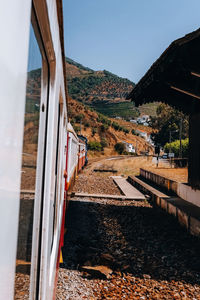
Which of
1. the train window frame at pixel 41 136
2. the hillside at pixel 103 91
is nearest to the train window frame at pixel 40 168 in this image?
the train window frame at pixel 41 136

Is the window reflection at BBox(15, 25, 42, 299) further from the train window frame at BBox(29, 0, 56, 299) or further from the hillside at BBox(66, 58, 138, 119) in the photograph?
the hillside at BBox(66, 58, 138, 119)

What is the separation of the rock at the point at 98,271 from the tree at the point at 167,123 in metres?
40.5

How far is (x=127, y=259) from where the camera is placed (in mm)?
4688

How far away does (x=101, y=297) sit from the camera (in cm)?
344

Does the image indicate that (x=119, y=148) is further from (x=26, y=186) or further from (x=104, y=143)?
(x=26, y=186)

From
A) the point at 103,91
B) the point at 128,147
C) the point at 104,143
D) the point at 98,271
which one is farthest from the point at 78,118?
the point at 98,271

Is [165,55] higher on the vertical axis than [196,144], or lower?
higher

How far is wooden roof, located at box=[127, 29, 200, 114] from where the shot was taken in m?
5.25

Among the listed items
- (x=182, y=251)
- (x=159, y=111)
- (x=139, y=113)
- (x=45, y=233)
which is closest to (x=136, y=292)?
(x=182, y=251)

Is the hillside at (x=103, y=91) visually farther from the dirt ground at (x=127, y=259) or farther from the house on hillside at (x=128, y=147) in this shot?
the dirt ground at (x=127, y=259)

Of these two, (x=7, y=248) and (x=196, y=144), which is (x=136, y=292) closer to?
(x=7, y=248)

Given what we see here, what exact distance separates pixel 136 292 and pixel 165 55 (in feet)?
14.1

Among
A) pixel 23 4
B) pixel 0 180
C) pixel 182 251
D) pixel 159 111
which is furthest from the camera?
pixel 159 111

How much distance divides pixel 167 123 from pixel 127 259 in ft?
141
